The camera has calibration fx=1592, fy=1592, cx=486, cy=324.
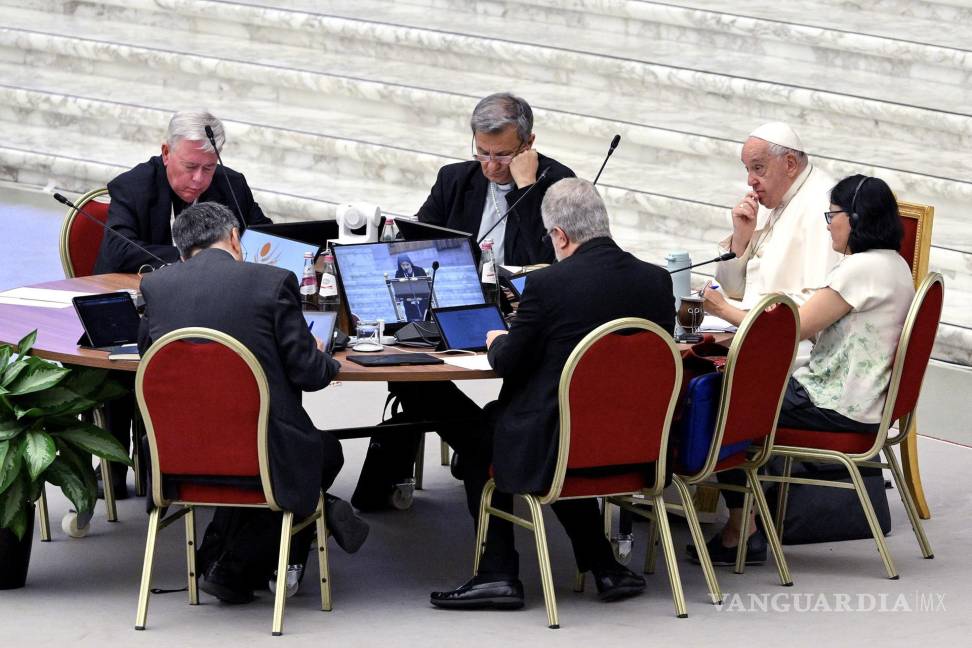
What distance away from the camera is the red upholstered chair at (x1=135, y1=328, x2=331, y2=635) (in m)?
3.37

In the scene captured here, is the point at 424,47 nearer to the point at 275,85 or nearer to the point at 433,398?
the point at 275,85

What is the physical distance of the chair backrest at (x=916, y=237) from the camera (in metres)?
4.41

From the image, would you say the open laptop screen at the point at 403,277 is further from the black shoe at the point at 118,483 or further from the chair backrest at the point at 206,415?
the black shoe at the point at 118,483

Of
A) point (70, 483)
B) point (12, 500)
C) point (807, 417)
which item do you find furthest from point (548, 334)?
point (12, 500)

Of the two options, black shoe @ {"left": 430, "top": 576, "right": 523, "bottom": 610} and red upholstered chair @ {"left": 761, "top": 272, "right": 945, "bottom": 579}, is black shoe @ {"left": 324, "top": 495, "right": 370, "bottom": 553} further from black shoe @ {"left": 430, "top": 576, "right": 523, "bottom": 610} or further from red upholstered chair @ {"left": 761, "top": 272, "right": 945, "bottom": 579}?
red upholstered chair @ {"left": 761, "top": 272, "right": 945, "bottom": 579}

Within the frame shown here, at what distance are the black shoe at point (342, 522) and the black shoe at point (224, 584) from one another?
25 cm

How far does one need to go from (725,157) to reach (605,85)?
34.6 inches

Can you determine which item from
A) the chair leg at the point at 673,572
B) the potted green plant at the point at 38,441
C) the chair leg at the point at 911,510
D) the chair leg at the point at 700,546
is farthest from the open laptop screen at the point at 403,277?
the chair leg at the point at 911,510

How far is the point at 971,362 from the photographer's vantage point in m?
6.24

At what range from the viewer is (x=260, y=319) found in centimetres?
344

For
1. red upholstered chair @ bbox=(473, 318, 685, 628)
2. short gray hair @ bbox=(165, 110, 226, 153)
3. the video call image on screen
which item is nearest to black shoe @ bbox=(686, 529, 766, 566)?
red upholstered chair @ bbox=(473, 318, 685, 628)

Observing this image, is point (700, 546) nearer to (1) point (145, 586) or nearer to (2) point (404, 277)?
(2) point (404, 277)

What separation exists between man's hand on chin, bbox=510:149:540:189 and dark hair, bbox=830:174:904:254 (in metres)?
1.18

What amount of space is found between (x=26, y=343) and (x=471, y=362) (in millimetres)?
1028
